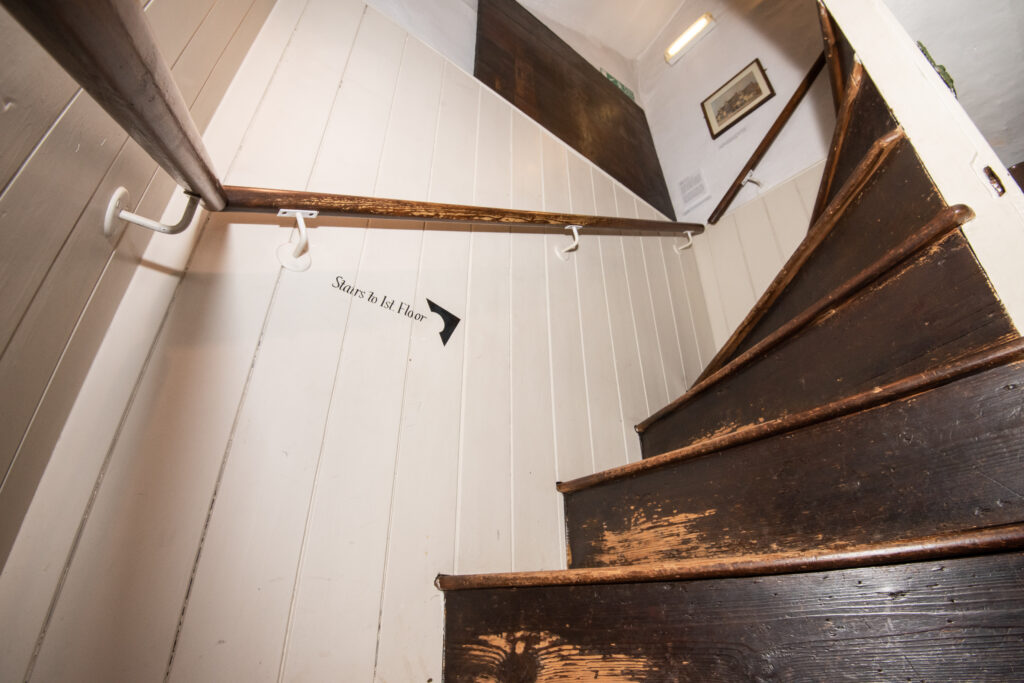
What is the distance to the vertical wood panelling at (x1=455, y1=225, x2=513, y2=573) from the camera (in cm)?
101

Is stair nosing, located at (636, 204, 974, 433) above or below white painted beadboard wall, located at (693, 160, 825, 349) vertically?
below

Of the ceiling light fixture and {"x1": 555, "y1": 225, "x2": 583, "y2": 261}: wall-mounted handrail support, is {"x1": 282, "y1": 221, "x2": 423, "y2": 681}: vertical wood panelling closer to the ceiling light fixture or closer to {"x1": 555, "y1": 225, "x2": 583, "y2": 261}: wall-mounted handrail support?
{"x1": 555, "y1": 225, "x2": 583, "y2": 261}: wall-mounted handrail support

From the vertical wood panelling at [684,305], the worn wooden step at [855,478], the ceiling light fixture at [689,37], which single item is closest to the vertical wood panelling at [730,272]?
the vertical wood panelling at [684,305]

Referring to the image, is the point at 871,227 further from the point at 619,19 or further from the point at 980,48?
the point at 619,19

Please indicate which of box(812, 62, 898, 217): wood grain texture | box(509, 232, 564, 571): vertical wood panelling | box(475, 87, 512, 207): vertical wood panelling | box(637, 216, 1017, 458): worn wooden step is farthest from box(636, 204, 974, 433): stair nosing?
box(475, 87, 512, 207): vertical wood panelling

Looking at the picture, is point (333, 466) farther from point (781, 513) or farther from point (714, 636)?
point (781, 513)

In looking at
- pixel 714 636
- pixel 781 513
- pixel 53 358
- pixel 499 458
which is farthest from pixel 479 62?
pixel 714 636

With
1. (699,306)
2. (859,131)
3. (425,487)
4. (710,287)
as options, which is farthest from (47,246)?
(710,287)

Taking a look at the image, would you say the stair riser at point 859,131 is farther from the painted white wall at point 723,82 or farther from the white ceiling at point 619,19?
the white ceiling at point 619,19

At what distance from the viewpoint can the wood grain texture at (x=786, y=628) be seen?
1.42 feet

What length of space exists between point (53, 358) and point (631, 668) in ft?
3.08

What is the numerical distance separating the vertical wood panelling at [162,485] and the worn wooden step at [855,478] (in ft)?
2.86

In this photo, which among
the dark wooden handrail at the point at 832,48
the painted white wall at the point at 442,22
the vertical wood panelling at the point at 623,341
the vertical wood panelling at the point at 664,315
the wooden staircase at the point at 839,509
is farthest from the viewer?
the vertical wood panelling at the point at 664,315

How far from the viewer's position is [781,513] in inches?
29.6
